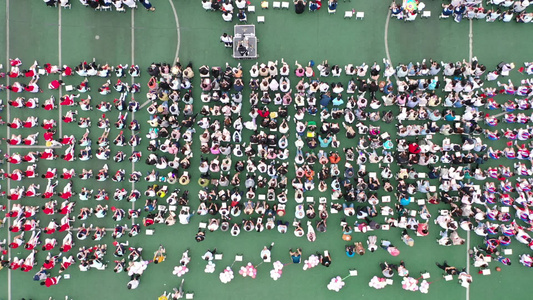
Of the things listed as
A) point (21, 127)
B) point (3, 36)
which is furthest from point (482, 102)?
point (3, 36)

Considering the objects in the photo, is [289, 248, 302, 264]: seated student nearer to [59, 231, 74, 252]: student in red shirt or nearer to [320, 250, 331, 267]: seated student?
[320, 250, 331, 267]: seated student

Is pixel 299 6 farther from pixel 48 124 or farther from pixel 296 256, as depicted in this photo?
pixel 48 124

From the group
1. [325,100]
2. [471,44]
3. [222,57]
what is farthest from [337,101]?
[471,44]

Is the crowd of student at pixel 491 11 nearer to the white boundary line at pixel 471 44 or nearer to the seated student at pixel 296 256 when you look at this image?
the white boundary line at pixel 471 44

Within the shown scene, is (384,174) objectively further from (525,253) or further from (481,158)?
(525,253)

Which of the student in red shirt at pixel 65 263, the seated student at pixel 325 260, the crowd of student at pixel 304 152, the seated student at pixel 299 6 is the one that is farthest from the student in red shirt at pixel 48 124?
the seated student at pixel 325 260

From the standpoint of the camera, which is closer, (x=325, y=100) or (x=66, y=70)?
(x=325, y=100)

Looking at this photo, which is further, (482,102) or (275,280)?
(275,280)

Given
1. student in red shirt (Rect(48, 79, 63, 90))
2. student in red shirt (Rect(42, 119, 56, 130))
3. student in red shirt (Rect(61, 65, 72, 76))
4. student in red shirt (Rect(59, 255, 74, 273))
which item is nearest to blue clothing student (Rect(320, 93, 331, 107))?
student in red shirt (Rect(61, 65, 72, 76))
